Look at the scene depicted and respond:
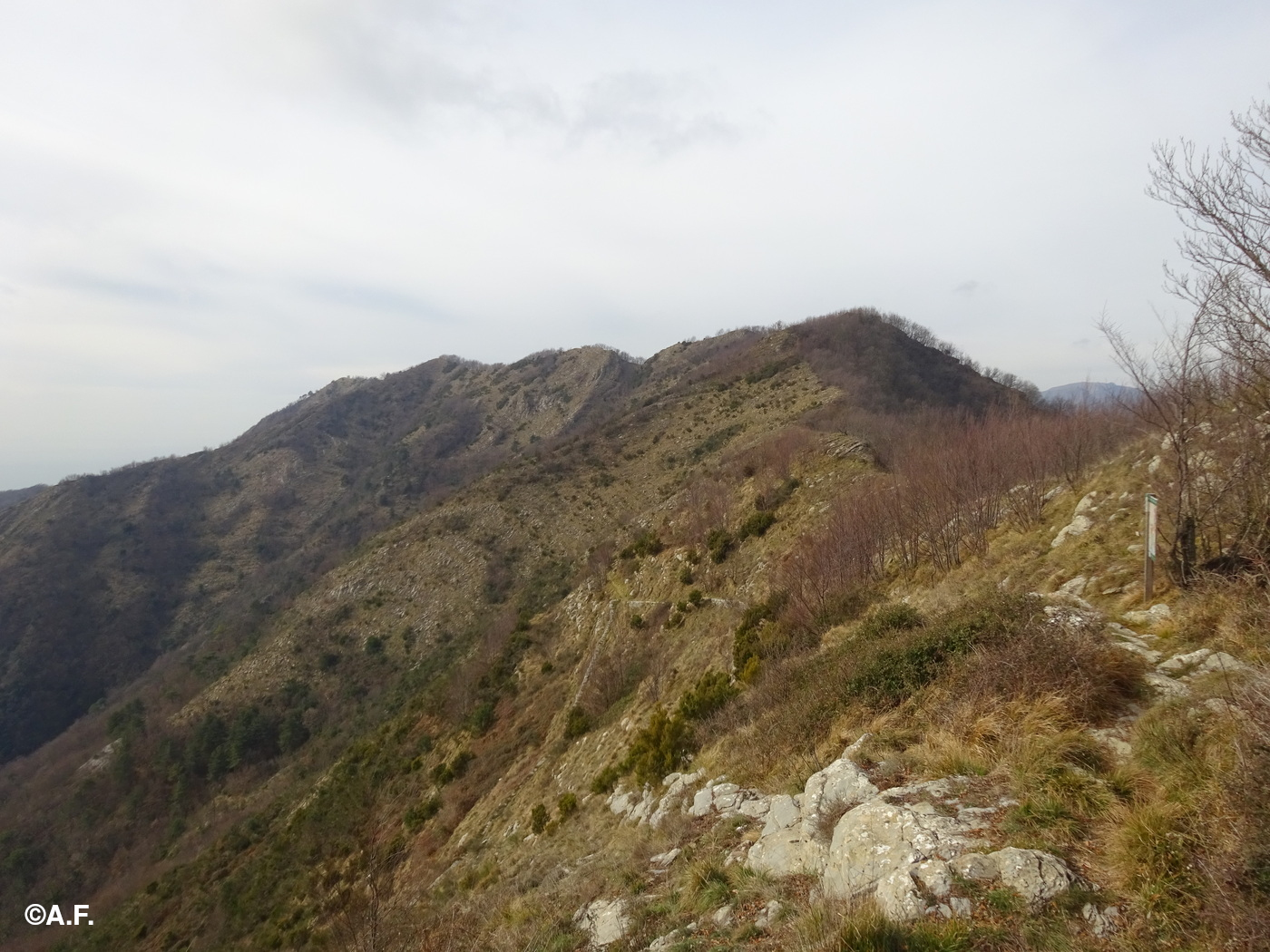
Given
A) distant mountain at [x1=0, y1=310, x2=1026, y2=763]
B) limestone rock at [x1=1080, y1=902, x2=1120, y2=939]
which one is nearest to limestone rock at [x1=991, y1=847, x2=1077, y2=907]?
limestone rock at [x1=1080, y1=902, x2=1120, y2=939]

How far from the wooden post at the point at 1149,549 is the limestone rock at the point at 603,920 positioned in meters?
7.86

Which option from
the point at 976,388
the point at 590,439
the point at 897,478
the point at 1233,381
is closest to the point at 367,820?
the point at 897,478

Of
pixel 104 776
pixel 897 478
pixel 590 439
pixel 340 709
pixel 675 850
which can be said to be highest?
pixel 590 439

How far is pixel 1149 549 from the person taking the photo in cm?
789

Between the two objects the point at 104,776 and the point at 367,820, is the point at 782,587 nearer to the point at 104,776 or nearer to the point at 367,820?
the point at 367,820

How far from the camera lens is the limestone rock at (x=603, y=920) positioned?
6559 mm

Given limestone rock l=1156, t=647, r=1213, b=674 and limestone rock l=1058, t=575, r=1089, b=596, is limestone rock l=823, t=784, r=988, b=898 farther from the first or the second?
limestone rock l=1058, t=575, r=1089, b=596

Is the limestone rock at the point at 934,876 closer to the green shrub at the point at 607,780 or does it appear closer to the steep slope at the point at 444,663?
the green shrub at the point at 607,780

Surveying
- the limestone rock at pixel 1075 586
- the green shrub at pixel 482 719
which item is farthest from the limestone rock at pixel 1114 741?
the green shrub at pixel 482 719

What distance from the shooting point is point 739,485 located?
26875 millimetres

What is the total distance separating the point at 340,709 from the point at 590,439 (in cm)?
2659

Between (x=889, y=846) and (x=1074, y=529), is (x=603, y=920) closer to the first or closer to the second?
(x=889, y=846)

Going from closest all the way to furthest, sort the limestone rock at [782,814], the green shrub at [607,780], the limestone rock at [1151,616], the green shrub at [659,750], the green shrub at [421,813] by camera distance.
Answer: the limestone rock at [782,814] → the limestone rock at [1151,616] → the green shrub at [659,750] → the green shrub at [607,780] → the green shrub at [421,813]

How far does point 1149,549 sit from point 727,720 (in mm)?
7424
